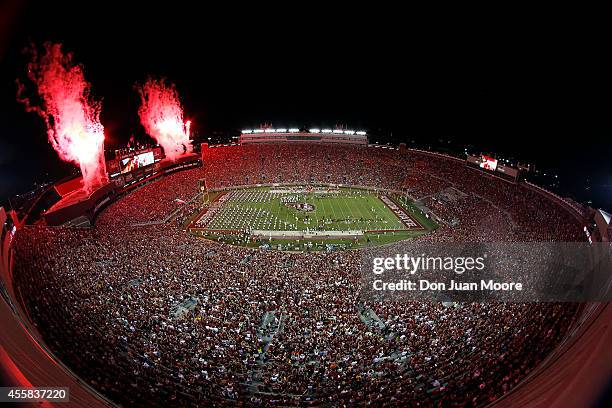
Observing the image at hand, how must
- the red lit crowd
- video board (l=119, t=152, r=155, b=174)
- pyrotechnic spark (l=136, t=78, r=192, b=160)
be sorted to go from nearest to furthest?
the red lit crowd < video board (l=119, t=152, r=155, b=174) < pyrotechnic spark (l=136, t=78, r=192, b=160)

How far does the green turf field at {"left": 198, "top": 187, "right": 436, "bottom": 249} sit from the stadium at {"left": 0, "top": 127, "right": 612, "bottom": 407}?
33 centimetres

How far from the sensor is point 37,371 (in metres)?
7.05

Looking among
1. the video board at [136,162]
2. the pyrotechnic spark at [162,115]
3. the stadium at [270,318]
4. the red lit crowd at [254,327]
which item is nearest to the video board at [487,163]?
the stadium at [270,318]

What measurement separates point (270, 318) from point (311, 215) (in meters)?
24.9

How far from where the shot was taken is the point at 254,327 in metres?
17.0

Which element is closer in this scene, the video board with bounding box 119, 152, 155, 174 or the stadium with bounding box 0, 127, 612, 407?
the stadium with bounding box 0, 127, 612, 407

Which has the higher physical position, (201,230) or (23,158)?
(23,158)

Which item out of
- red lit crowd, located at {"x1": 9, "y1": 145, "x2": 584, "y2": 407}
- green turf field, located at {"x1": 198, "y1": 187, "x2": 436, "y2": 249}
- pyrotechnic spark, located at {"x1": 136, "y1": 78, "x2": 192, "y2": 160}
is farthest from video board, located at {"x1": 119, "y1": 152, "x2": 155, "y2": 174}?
red lit crowd, located at {"x1": 9, "y1": 145, "x2": 584, "y2": 407}

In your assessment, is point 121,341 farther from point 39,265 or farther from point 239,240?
point 239,240

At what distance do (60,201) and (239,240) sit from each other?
18.2m

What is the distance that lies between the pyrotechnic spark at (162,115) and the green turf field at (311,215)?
12804 millimetres

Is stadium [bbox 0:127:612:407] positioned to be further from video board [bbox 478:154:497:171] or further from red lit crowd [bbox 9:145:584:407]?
video board [bbox 478:154:497:171]

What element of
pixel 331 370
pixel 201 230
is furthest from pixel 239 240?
pixel 331 370

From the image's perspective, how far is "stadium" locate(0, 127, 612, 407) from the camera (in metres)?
11.2
